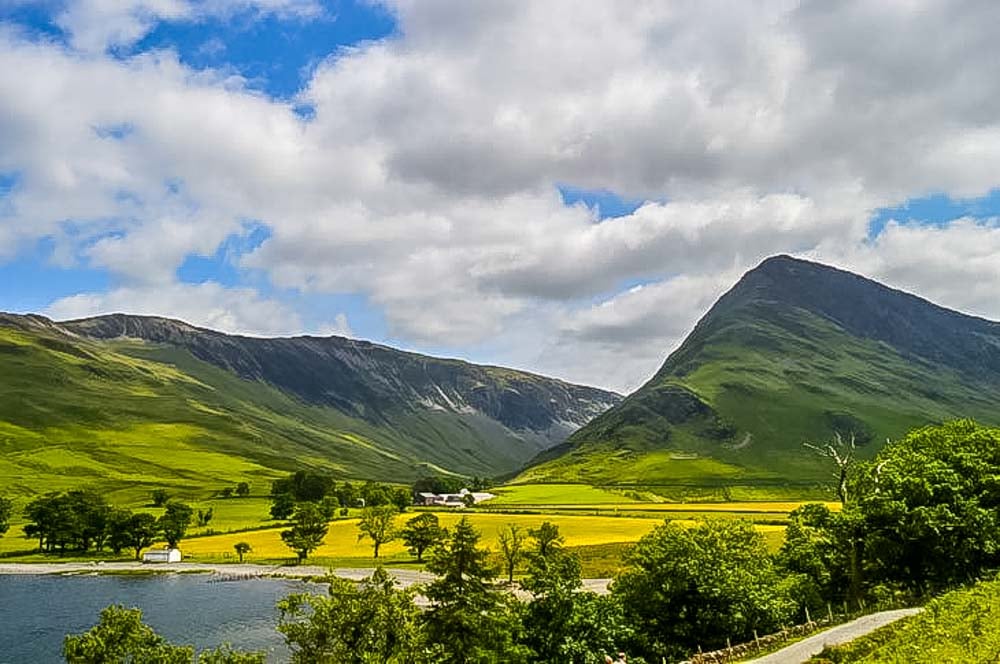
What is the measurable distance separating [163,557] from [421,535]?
52.4 meters

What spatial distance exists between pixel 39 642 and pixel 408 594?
64498mm

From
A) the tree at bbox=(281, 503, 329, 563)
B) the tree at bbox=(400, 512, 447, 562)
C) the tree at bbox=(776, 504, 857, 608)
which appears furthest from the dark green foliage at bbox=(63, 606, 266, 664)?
the tree at bbox=(281, 503, 329, 563)

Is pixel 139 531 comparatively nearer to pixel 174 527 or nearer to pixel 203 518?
pixel 174 527

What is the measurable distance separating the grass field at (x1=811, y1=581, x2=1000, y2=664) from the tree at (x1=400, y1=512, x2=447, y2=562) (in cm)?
9593

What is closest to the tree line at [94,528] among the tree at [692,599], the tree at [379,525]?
the tree at [379,525]

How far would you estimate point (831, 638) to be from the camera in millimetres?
37156

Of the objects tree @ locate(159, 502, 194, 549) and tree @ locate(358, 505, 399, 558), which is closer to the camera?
tree @ locate(358, 505, 399, 558)

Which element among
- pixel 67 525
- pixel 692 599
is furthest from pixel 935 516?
pixel 67 525

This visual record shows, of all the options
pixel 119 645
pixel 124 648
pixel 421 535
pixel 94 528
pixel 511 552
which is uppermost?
pixel 119 645

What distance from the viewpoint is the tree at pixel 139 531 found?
15625 cm

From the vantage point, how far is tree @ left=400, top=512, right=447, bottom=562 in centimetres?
12862

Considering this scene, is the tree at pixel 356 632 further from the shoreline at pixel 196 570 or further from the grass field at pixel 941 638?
the shoreline at pixel 196 570

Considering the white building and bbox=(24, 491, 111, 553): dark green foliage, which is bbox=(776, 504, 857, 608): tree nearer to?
the white building

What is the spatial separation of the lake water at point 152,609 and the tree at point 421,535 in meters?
19.7
